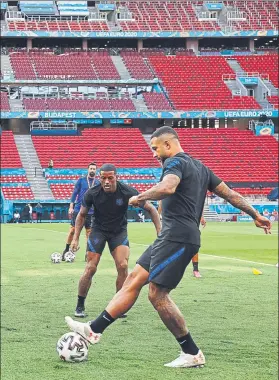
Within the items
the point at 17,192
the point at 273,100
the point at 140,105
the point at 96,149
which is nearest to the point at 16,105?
the point at 96,149

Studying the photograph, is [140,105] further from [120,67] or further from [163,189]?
[163,189]

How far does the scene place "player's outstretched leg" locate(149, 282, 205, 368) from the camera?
702 centimetres

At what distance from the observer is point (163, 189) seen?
254 inches

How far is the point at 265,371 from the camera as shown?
271 inches

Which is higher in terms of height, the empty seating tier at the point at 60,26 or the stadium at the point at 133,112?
the empty seating tier at the point at 60,26

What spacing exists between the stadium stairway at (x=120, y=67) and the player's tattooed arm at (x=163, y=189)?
56.9m

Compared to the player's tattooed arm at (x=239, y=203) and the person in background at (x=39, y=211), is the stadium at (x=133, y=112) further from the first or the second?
the player's tattooed arm at (x=239, y=203)

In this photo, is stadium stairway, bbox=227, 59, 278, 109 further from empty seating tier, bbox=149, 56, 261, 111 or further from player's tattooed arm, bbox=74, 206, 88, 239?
player's tattooed arm, bbox=74, 206, 88, 239

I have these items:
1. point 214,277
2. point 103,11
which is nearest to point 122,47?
point 103,11

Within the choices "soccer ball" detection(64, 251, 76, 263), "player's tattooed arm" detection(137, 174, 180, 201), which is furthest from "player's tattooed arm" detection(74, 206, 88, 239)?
"soccer ball" detection(64, 251, 76, 263)

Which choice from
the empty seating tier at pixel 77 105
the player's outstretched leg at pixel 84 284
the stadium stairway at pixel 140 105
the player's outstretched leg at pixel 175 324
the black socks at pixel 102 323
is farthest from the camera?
the stadium stairway at pixel 140 105

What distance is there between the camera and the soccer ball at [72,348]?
23.7 feet

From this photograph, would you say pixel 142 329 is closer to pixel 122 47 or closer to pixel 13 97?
pixel 13 97

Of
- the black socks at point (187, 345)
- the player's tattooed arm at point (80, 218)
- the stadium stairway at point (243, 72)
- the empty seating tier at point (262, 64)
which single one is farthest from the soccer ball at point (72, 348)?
the empty seating tier at point (262, 64)
